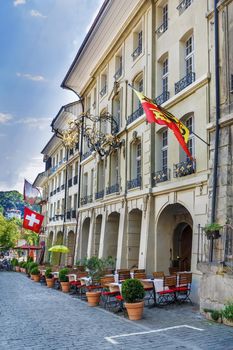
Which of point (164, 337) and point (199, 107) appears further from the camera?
point (199, 107)

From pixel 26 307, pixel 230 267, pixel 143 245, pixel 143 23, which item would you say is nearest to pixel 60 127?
pixel 143 23

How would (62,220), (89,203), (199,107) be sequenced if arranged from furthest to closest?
(62,220)
(89,203)
(199,107)

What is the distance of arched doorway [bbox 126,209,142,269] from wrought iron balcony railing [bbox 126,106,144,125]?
4.86 m

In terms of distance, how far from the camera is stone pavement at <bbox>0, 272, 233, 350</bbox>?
26.9 ft

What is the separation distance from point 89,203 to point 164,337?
18746 millimetres

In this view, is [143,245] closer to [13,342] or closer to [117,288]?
[117,288]

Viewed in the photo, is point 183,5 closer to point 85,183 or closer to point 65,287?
point 65,287

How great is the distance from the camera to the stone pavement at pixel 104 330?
821 cm

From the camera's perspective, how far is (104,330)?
9.77 meters

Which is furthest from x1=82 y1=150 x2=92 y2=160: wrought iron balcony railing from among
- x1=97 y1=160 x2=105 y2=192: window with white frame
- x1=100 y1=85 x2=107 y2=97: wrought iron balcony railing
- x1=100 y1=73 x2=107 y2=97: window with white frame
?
x1=100 y1=73 x2=107 y2=97: window with white frame

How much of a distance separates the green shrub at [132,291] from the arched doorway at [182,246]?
6853mm

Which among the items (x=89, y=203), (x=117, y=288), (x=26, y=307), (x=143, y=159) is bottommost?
(x=26, y=307)

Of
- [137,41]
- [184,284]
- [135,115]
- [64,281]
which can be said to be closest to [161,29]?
[137,41]

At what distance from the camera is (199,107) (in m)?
14.6
